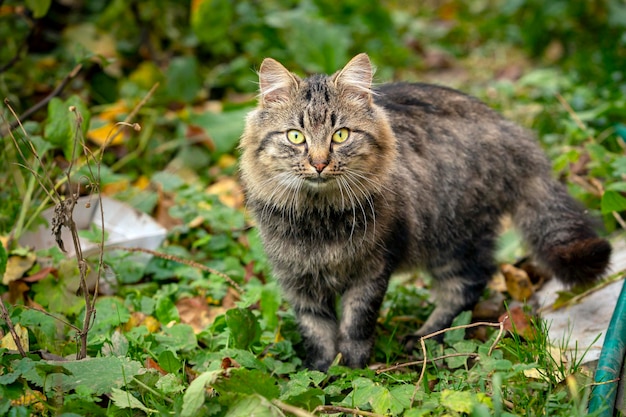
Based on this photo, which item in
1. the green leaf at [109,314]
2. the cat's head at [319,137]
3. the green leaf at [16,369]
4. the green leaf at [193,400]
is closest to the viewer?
the green leaf at [193,400]

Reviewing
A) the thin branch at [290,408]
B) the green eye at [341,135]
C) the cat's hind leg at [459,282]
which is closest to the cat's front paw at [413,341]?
the cat's hind leg at [459,282]

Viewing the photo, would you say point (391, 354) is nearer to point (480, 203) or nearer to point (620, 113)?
point (480, 203)

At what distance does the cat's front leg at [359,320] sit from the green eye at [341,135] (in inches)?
27.0

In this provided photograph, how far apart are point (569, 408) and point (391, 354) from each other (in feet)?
3.64

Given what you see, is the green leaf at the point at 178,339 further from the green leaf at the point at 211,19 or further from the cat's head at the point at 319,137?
the green leaf at the point at 211,19

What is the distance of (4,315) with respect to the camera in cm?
271

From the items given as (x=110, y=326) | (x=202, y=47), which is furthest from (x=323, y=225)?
(x=202, y=47)

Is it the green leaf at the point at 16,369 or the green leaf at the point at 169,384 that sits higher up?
the green leaf at the point at 16,369

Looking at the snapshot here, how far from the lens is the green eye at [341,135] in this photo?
122 inches

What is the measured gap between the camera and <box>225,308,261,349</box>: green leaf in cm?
331

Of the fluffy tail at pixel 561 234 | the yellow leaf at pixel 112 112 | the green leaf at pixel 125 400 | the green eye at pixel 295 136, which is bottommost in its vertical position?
the green leaf at pixel 125 400

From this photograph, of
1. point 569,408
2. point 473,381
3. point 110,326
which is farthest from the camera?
point 110,326

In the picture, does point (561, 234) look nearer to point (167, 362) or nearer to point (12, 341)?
point (167, 362)

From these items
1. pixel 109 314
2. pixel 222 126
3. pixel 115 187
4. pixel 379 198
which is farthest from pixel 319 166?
pixel 222 126
